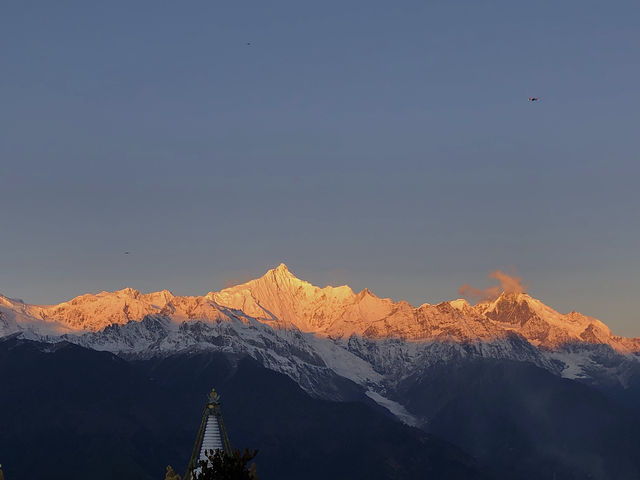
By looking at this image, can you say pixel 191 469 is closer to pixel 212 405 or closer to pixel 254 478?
pixel 212 405

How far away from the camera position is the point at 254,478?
90.2 m

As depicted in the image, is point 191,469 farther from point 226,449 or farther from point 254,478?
point 254,478

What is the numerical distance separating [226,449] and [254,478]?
10121 millimetres

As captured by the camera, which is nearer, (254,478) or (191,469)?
(254,478)

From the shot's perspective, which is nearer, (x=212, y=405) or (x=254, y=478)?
(x=254, y=478)

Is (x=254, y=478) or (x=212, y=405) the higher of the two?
(x=212, y=405)

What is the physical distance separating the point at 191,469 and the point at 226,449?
10.0 ft

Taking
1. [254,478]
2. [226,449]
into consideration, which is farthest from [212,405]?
[254,478]

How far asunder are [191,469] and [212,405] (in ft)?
18.1

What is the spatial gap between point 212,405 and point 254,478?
9795 millimetres

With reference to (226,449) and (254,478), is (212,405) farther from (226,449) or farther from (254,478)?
(254,478)

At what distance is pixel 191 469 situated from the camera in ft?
330

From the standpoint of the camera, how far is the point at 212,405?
98.6 m

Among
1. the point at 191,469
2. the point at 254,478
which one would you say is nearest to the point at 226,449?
the point at 191,469
